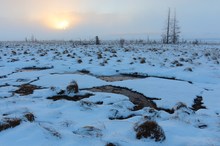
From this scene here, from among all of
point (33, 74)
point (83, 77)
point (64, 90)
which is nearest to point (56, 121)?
point (64, 90)

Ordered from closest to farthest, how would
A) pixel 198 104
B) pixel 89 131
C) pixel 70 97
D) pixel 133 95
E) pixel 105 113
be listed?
1. pixel 89 131
2. pixel 105 113
3. pixel 198 104
4. pixel 70 97
5. pixel 133 95

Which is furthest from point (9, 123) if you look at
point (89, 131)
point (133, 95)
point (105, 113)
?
point (133, 95)

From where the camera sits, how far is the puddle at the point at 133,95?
5.87 metres

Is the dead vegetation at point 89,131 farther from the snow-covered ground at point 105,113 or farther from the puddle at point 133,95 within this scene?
the puddle at point 133,95

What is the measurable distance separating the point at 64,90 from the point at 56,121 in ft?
7.05

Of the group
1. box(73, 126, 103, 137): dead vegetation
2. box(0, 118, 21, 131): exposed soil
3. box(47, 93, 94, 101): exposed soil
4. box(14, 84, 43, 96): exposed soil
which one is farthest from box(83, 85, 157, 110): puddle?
box(0, 118, 21, 131): exposed soil

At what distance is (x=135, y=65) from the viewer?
1095cm

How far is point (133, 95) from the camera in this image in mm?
6590

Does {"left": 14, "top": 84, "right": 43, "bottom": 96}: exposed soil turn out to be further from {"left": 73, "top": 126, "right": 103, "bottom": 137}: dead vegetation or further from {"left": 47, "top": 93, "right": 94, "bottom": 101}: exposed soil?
{"left": 73, "top": 126, "right": 103, "bottom": 137}: dead vegetation

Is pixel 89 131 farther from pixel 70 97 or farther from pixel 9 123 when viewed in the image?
pixel 70 97

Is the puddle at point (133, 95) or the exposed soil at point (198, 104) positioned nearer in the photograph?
the exposed soil at point (198, 104)

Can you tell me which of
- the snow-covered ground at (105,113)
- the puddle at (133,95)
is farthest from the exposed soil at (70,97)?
the puddle at (133,95)

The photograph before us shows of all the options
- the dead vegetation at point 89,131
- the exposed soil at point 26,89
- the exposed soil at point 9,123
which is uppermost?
the exposed soil at point 9,123

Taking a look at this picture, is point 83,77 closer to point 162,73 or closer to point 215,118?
point 162,73
